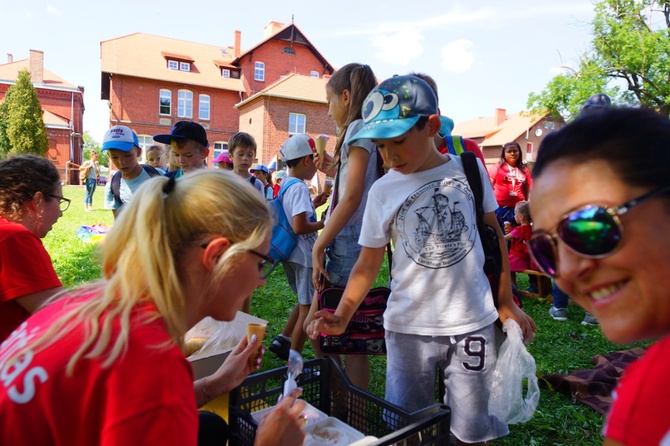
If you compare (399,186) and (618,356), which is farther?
(618,356)

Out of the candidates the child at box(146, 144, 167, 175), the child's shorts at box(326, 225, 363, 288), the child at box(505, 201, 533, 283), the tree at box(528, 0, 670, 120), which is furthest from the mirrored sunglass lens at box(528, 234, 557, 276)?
the tree at box(528, 0, 670, 120)

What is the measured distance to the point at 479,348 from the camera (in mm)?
2031

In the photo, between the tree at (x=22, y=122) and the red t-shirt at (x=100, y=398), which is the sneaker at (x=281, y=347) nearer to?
the red t-shirt at (x=100, y=398)

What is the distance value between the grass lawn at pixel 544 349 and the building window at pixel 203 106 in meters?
27.8

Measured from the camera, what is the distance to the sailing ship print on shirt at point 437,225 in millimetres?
2043

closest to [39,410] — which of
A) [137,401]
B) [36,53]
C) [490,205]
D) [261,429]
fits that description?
[137,401]

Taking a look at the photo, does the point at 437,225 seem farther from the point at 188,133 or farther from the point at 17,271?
the point at 188,133

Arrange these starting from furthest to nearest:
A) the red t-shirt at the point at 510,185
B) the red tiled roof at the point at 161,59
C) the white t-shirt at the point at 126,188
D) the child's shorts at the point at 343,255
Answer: the red tiled roof at the point at 161,59
the red t-shirt at the point at 510,185
the white t-shirt at the point at 126,188
the child's shorts at the point at 343,255

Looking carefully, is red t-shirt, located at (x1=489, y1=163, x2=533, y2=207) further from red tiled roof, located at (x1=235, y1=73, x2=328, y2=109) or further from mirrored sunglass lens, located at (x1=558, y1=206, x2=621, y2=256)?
red tiled roof, located at (x1=235, y1=73, x2=328, y2=109)

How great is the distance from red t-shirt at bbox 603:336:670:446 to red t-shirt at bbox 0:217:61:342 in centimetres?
226

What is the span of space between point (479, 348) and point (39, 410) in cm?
163

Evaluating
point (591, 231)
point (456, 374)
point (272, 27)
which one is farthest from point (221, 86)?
point (591, 231)

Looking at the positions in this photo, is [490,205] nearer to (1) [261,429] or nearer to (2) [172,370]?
(1) [261,429]

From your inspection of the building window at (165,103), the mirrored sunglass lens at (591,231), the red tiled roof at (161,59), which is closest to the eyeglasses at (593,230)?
the mirrored sunglass lens at (591,231)
